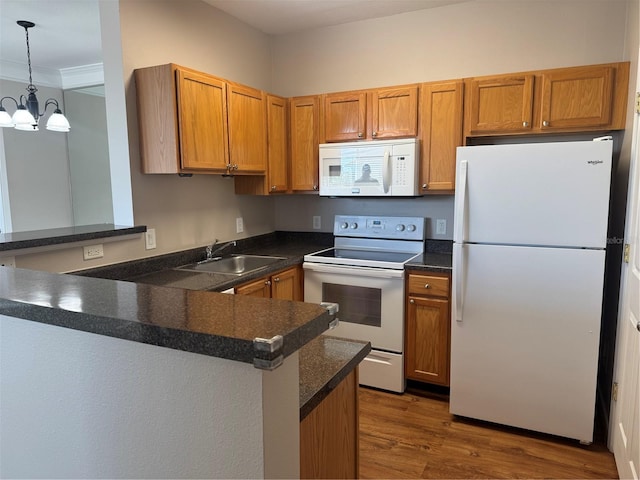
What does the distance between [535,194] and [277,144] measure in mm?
1878

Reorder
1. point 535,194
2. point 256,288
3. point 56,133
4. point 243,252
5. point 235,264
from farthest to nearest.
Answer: point 56,133, point 243,252, point 235,264, point 256,288, point 535,194

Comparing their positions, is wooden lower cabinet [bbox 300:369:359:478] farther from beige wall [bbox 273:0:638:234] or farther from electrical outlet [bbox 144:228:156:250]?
beige wall [bbox 273:0:638:234]

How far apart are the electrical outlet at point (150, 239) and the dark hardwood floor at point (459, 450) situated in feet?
5.51

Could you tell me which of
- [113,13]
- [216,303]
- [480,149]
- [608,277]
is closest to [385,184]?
→ [480,149]

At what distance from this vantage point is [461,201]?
8.13 ft

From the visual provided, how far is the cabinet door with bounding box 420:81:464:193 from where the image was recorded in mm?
2947

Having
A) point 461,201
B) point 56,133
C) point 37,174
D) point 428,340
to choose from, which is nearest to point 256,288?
point 428,340

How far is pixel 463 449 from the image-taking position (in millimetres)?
2398

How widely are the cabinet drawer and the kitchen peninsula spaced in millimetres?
1921

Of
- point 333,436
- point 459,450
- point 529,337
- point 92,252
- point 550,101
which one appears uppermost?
point 550,101

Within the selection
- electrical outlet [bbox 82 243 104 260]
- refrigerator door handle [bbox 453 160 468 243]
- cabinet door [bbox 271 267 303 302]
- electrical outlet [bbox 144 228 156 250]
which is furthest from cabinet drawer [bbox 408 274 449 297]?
electrical outlet [bbox 82 243 104 260]

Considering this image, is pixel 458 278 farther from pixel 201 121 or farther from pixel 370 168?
pixel 201 121

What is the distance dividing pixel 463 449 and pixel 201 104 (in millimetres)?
2459

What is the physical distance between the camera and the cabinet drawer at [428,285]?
2.79 metres
